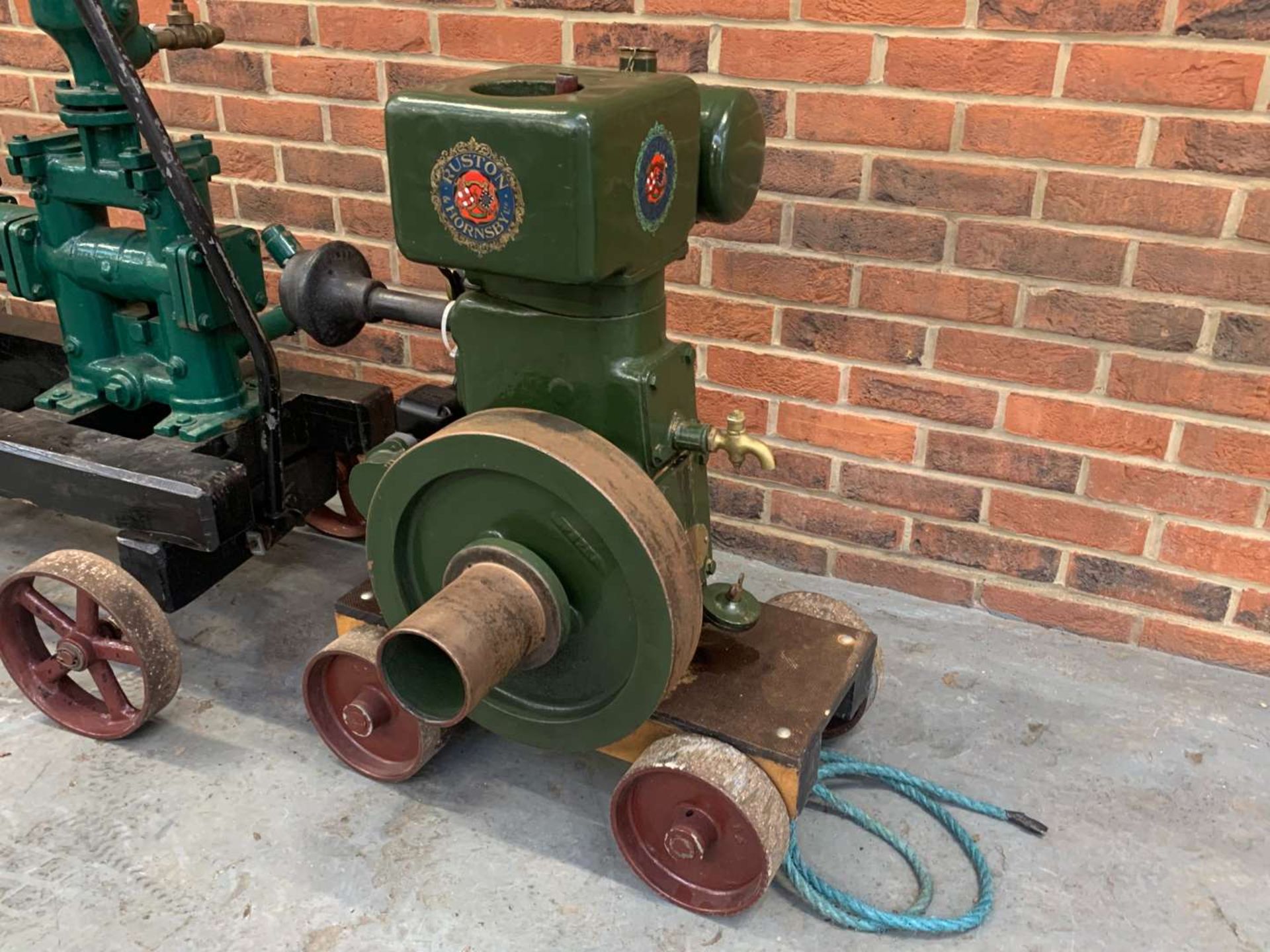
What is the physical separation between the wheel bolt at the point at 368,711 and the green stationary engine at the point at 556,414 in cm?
15

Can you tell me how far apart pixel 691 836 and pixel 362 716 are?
515 mm

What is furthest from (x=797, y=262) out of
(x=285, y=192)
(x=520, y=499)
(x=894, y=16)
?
(x=285, y=192)

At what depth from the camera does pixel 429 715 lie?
4.28 ft

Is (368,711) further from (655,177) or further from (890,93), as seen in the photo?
(890,93)

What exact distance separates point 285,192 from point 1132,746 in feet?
6.41

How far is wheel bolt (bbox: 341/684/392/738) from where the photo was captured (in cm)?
158

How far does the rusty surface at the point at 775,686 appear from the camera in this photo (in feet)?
4.66

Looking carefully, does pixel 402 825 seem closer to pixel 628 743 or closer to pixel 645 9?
pixel 628 743

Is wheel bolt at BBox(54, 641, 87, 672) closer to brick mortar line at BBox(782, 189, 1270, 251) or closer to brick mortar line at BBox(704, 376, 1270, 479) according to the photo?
brick mortar line at BBox(704, 376, 1270, 479)

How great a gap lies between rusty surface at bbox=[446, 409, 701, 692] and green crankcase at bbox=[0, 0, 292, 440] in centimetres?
62

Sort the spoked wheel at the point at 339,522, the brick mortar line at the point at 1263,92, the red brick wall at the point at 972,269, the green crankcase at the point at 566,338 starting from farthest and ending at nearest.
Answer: the spoked wheel at the point at 339,522, the red brick wall at the point at 972,269, the brick mortar line at the point at 1263,92, the green crankcase at the point at 566,338

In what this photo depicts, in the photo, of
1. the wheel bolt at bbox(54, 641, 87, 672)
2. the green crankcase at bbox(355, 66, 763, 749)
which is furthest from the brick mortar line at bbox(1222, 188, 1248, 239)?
the wheel bolt at bbox(54, 641, 87, 672)

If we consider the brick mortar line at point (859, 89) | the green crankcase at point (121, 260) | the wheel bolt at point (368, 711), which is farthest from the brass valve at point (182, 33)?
the wheel bolt at point (368, 711)

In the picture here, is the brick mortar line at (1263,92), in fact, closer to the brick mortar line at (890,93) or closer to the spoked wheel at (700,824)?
the brick mortar line at (890,93)
